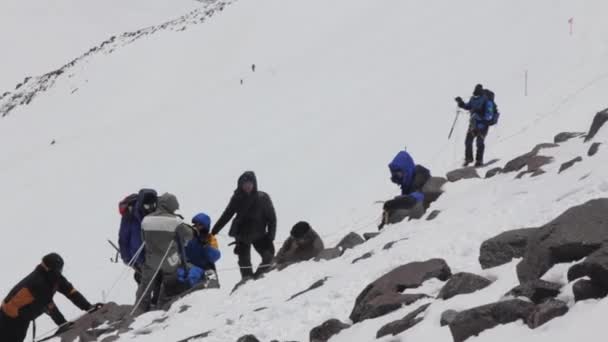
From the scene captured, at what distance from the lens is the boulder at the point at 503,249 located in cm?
501

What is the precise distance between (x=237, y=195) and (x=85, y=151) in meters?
17.3

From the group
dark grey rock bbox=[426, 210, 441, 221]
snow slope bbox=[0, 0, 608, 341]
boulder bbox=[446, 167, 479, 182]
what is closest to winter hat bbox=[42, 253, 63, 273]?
snow slope bbox=[0, 0, 608, 341]

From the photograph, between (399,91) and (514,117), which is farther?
(399,91)

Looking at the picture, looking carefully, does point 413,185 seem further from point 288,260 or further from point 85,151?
point 85,151

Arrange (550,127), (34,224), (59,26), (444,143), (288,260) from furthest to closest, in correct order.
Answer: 1. (59,26)
2. (34,224)
3. (444,143)
4. (550,127)
5. (288,260)

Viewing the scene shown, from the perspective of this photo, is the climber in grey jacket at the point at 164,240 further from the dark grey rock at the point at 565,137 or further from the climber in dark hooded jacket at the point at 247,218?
the dark grey rock at the point at 565,137

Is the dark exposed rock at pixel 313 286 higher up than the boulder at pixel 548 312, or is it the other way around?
the dark exposed rock at pixel 313 286

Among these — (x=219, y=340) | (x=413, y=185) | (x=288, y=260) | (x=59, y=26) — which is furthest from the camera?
(x=59, y=26)

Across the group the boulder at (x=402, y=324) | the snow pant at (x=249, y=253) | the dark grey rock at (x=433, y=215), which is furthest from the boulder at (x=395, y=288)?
the snow pant at (x=249, y=253)

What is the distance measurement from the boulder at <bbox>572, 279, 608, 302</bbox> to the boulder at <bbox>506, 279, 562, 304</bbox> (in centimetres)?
18

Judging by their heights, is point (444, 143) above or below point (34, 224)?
below

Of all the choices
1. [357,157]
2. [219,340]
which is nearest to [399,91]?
[357,157]

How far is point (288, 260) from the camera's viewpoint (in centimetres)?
868

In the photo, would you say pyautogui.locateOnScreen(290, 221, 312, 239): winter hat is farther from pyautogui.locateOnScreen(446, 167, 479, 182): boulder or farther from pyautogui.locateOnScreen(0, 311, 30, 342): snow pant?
pyautogui.locateOnScreen(0, 311, 30, 342): snow pant
